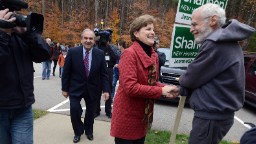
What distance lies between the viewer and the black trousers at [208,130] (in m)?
2.46

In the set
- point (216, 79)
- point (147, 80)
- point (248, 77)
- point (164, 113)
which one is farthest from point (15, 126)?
point (248, 77)

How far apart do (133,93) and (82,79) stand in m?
2.44

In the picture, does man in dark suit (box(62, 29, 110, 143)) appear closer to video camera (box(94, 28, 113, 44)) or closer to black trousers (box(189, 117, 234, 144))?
video camera (box(94, 28, 113, 44))

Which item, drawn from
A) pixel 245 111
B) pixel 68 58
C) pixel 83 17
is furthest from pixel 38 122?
pixel 83 17

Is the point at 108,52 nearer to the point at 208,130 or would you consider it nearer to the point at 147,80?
the point at 147,80

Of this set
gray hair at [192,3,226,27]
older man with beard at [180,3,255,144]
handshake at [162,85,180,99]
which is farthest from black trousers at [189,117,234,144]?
gray hair at [192,3,226,27]

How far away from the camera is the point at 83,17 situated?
38.6 m

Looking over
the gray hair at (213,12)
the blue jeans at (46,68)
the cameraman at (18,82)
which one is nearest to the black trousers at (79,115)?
the cameraman at (18,82)

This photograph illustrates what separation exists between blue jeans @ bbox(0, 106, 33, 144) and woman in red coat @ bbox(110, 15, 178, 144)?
34.7 inches

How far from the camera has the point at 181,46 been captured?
3436mm

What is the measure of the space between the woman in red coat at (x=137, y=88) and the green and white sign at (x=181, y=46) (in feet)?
1.44

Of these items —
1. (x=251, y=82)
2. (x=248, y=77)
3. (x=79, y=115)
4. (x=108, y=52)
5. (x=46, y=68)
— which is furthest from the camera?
(x=46, y=68)

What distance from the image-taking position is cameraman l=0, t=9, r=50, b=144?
2752 millimetres

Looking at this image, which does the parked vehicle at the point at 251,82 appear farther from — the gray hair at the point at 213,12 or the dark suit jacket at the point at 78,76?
the gray hair at the point at 213,12
